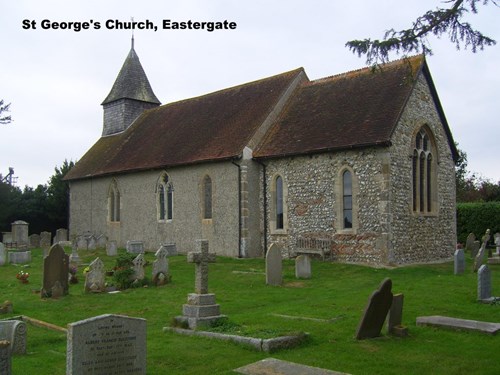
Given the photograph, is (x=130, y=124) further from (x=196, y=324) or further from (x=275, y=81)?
(x=196, y=324)

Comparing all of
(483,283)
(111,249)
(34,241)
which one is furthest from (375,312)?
(34,241)

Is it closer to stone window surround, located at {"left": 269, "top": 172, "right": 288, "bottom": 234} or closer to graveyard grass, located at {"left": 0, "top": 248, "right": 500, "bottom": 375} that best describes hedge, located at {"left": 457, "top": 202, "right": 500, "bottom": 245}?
graveyard grass, located at {"left": 0, "top": 248, "right": 500, "bottom": 375}

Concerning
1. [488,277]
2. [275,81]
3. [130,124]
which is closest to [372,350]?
[488,277]

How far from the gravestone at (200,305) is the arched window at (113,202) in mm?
20014

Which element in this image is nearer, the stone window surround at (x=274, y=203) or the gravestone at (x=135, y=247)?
the stone window surround at (x=274, y=203)

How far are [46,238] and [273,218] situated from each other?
51.8 feet

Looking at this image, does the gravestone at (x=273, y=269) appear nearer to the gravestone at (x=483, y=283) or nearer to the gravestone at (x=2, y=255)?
the gravestone at (x=483, y=283)

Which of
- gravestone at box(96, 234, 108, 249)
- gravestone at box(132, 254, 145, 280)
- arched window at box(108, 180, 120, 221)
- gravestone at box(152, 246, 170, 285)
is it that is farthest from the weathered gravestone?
arched window at box(108, 180, 120, 221)

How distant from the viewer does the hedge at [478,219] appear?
30206 millimetres

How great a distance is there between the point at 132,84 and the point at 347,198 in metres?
19.9

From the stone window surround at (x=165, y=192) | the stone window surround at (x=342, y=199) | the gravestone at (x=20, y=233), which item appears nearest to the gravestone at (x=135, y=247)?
the stone window surround at (x=165, y=192)

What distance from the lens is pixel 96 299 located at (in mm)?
14023

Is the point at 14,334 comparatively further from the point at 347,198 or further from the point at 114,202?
the point at 114,202

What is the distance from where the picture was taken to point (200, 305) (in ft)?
34.0
